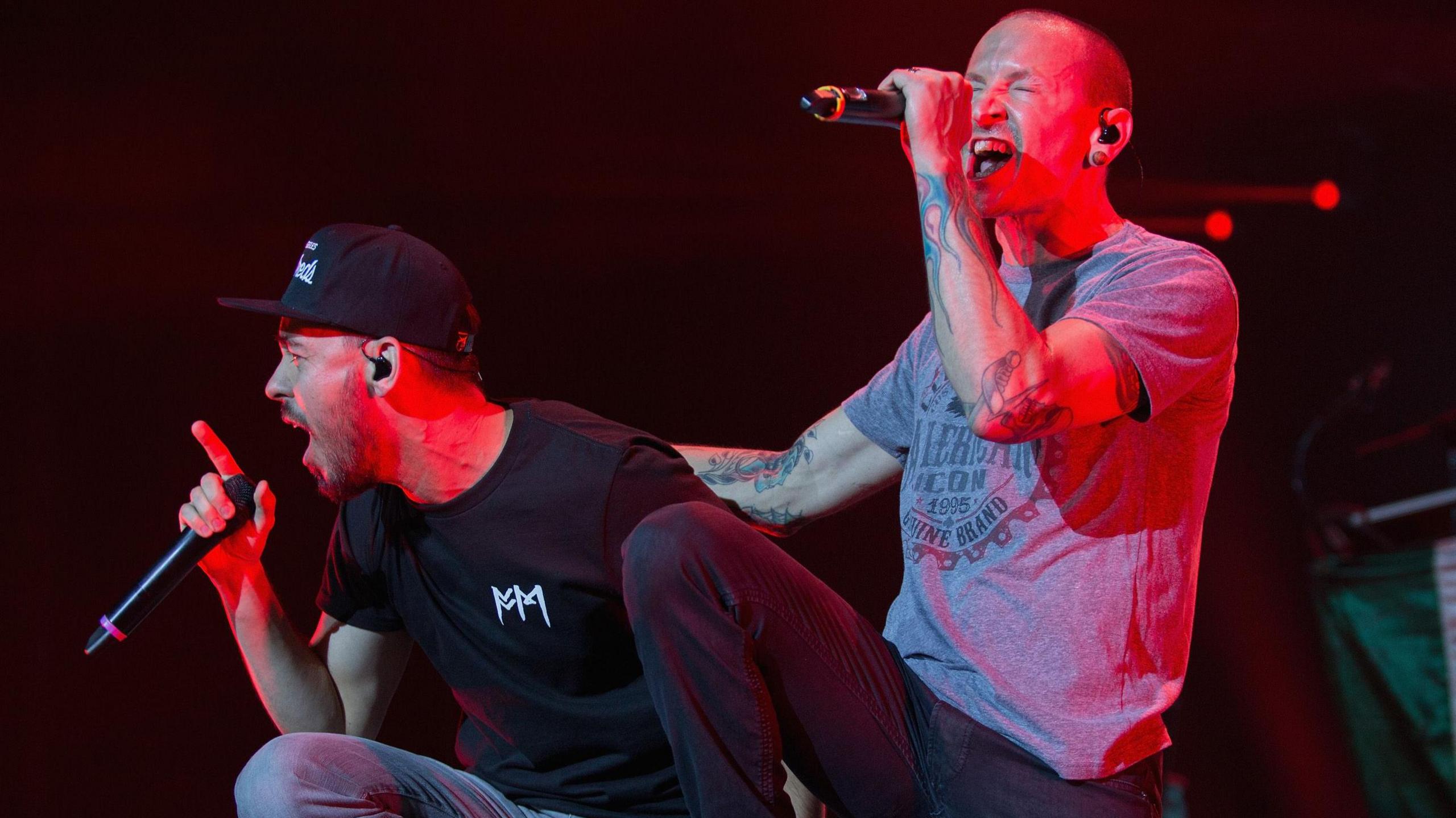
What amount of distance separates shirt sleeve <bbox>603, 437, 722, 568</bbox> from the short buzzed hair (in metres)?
0.77

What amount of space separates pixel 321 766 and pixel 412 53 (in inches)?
67.8

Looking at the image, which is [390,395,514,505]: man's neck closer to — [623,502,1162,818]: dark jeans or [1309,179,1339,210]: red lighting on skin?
[623,502,1162,818]: dark jeans

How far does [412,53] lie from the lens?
2.64 meters

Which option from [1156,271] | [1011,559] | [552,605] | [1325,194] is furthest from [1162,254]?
[1325,194]

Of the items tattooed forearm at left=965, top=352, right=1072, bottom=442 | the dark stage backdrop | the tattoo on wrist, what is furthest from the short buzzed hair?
the dark stage backdrop

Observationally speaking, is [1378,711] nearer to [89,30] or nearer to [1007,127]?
[1007,127]

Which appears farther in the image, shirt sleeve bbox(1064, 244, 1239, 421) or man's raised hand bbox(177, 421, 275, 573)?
man's raised hand bbox(177, 421, 275, 573)

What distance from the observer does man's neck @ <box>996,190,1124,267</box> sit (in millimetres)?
1523

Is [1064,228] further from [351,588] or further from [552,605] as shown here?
[351,588]

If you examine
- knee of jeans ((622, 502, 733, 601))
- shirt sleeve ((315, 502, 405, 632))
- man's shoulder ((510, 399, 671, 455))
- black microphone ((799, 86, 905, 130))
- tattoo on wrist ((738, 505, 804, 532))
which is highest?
black microphone ((799, 86, 905, 130))

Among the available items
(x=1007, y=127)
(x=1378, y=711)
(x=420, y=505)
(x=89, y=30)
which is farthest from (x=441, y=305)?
(x=1378, y=711)

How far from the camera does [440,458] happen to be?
1671 mm

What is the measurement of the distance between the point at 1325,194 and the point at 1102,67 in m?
2.57

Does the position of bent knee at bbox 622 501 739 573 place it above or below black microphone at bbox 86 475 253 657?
above
